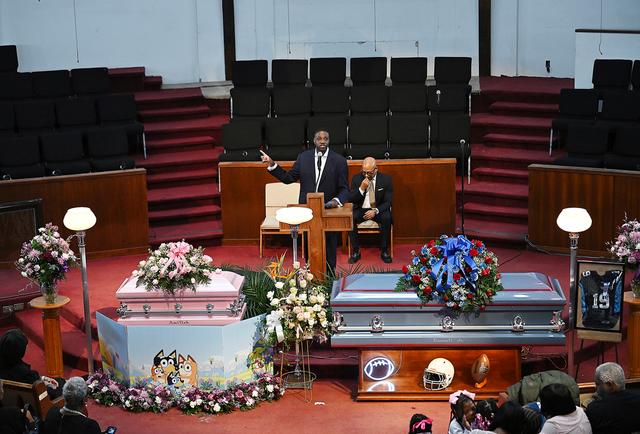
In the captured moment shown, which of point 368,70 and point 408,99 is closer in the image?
point 408,99

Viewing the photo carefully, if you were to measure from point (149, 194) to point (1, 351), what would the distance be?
18.9ft

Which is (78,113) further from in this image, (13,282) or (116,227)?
(13,282)

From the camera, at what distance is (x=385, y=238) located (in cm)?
1173

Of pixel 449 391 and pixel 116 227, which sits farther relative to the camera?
pixel 116 227

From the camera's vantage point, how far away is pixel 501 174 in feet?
44.2

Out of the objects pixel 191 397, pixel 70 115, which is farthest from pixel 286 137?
pixel 191 397

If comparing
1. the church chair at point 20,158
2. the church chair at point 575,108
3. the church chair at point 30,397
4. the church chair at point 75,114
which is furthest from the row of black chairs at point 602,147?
the church chair at point 30,397

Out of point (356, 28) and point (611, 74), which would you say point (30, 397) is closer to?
point (611, 74)

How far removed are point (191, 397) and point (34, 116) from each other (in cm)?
585

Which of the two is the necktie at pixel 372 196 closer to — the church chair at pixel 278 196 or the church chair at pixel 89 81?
the church chair at pixel 278 196

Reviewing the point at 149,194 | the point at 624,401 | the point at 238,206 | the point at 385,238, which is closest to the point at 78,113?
the point at 149,194

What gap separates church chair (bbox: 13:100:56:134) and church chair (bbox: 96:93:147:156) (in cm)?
62

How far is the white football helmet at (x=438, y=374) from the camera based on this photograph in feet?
29.1

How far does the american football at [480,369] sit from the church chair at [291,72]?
6.55 meters
